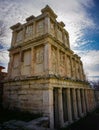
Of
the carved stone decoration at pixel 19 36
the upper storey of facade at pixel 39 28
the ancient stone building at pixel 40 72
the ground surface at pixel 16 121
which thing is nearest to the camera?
the ground surface at pixel 16 121

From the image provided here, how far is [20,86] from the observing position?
1039 centimetres

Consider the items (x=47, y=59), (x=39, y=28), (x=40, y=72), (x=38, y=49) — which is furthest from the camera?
(x=39, y=28)

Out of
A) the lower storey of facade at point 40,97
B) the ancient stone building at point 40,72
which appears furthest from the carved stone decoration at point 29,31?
the lower storey of facade at point 40,97

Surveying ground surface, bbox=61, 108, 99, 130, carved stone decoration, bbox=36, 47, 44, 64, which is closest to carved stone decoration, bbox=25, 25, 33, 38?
carved stone decoration, bbox=36, 47, 44, 64

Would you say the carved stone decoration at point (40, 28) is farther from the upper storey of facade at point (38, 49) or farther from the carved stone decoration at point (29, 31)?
the carved stone decoration at point (29, 31)

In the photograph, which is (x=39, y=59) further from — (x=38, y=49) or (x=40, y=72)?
(x=40, y=72)

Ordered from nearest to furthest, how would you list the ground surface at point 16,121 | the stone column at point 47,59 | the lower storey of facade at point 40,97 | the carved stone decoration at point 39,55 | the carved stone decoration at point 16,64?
the ground surface at point 16,121 < the lower storey of facade at point 40,97 < the stone column at point 47,59 < the carved stone decoration at point 39,55 < the carved stone decoration at point 16,64

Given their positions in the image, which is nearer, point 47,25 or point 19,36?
point 47,25

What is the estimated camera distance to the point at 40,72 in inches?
394

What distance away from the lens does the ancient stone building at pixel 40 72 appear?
884cm

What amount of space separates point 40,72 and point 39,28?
4.80 metres

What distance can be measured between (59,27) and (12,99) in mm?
9638

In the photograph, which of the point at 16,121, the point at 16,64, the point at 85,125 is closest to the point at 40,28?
the point at 16,64

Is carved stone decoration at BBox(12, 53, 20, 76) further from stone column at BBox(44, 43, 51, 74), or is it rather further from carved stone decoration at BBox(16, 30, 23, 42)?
stone column at BBox(44, 43, 51, 74)
